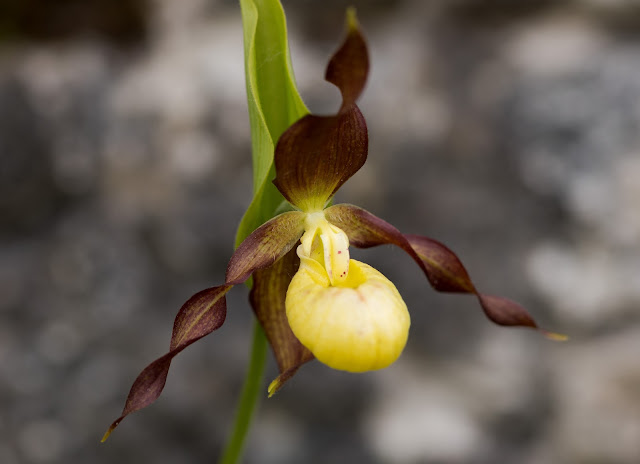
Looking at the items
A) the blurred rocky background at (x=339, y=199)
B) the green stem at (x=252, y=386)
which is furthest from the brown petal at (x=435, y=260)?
the blurred rocky background at (x=339, y=199)

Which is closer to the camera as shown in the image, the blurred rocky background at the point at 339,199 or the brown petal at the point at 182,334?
the brown petal at the point at 182,334

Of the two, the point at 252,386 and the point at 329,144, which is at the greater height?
the point at 329,144

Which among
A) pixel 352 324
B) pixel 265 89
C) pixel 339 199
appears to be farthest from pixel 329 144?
pixel 339 199

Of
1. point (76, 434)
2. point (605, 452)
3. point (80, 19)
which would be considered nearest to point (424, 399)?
point (605, 452)

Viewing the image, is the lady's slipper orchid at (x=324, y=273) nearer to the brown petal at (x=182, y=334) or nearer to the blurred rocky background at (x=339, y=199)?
the brown petal at (x=182, y=334)

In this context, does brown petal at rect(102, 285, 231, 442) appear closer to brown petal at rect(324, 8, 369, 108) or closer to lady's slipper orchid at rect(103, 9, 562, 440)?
lady's slipper orchid at rect(103, 9, 562, 440)

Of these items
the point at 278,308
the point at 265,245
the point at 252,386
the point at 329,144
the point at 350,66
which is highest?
the point at 350,66

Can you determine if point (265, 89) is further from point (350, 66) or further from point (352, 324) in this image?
point (352, 324)
